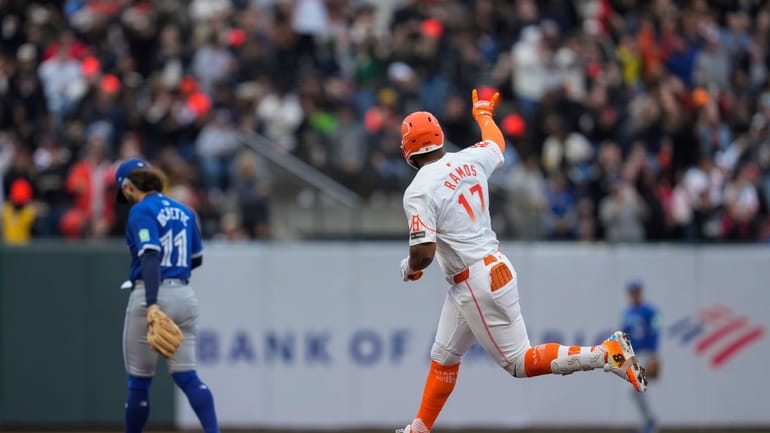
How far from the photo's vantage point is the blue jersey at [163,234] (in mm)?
8656

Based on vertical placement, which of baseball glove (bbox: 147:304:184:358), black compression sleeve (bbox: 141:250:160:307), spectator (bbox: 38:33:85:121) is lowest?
baseball glove (bbox: 147:304:184:358)

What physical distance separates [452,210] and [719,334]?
297 inches

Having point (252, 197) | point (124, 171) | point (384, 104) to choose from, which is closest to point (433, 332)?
point (252, 197)

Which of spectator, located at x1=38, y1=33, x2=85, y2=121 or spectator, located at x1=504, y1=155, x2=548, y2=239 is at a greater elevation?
spectator, located at x1=38, y1=33, x2=85, y2=121

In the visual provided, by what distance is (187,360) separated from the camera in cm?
884

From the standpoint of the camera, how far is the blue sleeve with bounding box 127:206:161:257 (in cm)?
861

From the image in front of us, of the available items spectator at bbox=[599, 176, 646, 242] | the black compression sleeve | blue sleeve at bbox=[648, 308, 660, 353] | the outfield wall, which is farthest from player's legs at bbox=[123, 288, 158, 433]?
spectator at bbox=[599, 176, 646, 242]

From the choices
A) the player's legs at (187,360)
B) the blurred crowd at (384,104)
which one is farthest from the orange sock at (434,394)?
the blurred crowd at (384,104)

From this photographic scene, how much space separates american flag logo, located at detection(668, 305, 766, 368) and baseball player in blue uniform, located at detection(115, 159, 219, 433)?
303 inches

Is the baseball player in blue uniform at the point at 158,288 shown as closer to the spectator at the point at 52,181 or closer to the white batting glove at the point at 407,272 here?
the white batting glove at the point at 407,272

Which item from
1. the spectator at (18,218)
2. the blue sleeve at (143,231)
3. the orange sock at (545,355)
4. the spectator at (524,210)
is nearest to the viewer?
the orange sock at (545,355)

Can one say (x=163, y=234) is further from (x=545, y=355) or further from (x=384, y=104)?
(x=384, y=104)

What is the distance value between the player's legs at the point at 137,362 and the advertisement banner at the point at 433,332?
5.41 metres

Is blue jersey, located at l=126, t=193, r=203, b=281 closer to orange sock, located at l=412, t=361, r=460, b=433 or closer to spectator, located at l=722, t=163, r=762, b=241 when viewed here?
orange sock, located at l=412, t=361, r=460, b=433
